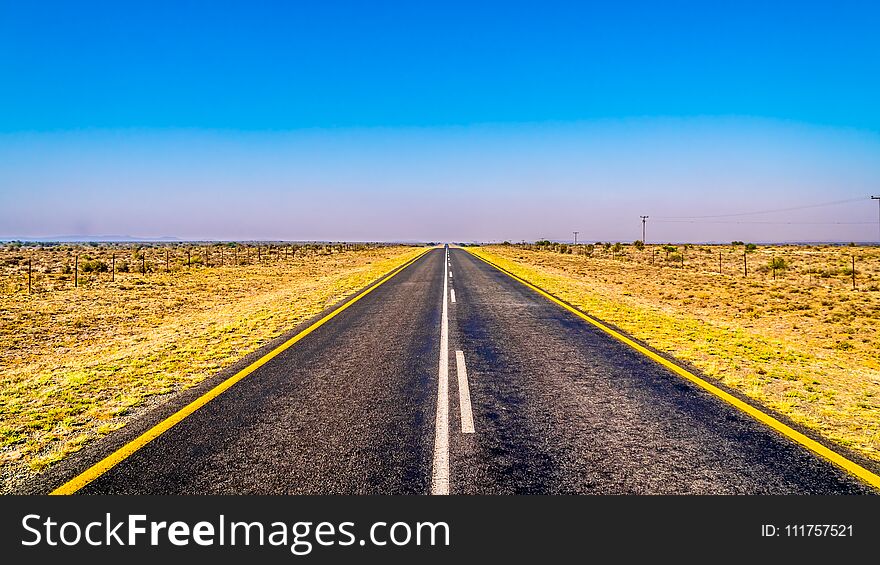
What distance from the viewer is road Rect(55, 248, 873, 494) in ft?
12.7

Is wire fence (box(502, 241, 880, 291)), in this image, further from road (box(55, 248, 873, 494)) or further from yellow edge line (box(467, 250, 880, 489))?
road (box(55, 248, 873, 494))

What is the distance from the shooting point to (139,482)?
3881mm

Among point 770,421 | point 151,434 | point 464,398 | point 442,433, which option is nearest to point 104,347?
point 151,434

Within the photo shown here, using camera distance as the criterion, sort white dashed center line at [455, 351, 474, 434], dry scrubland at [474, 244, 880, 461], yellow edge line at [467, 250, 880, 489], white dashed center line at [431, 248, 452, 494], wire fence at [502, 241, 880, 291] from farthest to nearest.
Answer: wire fence at [502, 241, 880, 291]
dry scrubland at [474, 244, 880, 461]
white dashed center line at [455, 351, 474, 434]
yellow edge line at [467, 250, 880, 489]
white dashed center line at [431, 248, 452, 494]

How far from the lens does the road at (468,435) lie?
152 inches

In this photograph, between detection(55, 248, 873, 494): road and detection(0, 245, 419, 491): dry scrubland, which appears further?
detection(0, 245, 419, 491): dry scrubland

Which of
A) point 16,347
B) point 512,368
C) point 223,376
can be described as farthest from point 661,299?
point 16,347

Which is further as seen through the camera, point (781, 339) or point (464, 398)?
point (781, 339)

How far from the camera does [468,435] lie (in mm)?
4879

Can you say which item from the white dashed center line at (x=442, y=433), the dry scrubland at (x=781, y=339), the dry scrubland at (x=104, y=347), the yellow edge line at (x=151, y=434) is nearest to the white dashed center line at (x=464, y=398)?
the white dashed center line at (x=442, y=433)

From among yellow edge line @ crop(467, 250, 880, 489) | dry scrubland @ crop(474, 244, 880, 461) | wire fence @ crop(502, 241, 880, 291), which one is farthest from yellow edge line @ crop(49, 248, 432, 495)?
wire fence @ crop(502, 241, 880, 291)

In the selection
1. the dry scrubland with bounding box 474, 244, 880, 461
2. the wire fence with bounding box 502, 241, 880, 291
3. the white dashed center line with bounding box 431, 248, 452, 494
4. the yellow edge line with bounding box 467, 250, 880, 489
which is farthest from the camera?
the wire fence with bounding box 502, 241, 880, 291

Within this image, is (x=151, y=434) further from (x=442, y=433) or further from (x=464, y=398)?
(x=464, y=398)

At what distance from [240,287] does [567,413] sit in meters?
19.5
